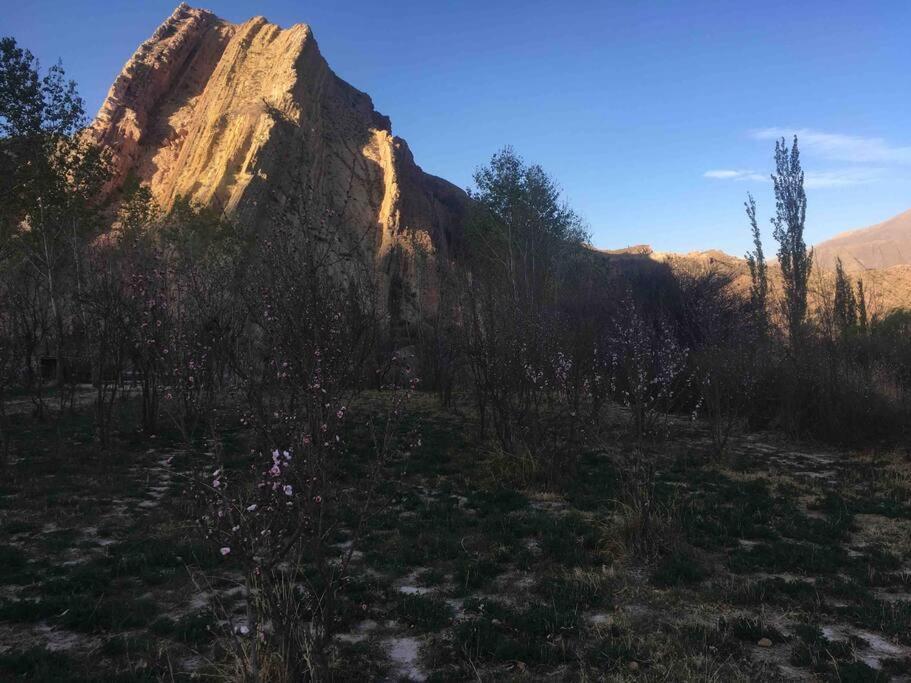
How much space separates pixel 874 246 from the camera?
14000 centimetres

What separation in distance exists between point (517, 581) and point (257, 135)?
111 feet

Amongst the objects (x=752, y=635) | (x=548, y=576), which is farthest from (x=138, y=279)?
(x=752, y=635)

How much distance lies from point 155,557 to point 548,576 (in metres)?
3.22

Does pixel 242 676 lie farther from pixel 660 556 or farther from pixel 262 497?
pixel 660 556

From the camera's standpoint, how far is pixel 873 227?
18612 centimetres

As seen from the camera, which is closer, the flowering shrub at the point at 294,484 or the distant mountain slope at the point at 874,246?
the flowering shrub at the point at 294,484

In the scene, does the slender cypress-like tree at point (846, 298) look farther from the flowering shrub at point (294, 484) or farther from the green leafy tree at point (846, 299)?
the flowering shrub at point (294, 484)

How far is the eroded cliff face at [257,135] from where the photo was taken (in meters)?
32.5

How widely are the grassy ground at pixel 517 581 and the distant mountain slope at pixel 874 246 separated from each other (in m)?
114

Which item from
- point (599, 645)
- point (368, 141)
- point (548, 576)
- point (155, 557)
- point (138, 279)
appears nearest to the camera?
point (599, 645)

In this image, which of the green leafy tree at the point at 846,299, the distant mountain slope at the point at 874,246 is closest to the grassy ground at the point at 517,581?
the green leafy tree at the point at 846,299

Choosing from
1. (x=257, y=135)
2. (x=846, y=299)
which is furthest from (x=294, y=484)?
(x=257, y=135)

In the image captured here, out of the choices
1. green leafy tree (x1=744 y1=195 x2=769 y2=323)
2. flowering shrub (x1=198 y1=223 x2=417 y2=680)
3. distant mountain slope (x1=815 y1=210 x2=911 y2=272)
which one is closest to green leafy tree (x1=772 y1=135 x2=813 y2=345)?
green leafy tree (x1=744 y1=195 x2=769 y2=323)

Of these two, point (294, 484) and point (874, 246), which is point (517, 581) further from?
point (874, 246)
